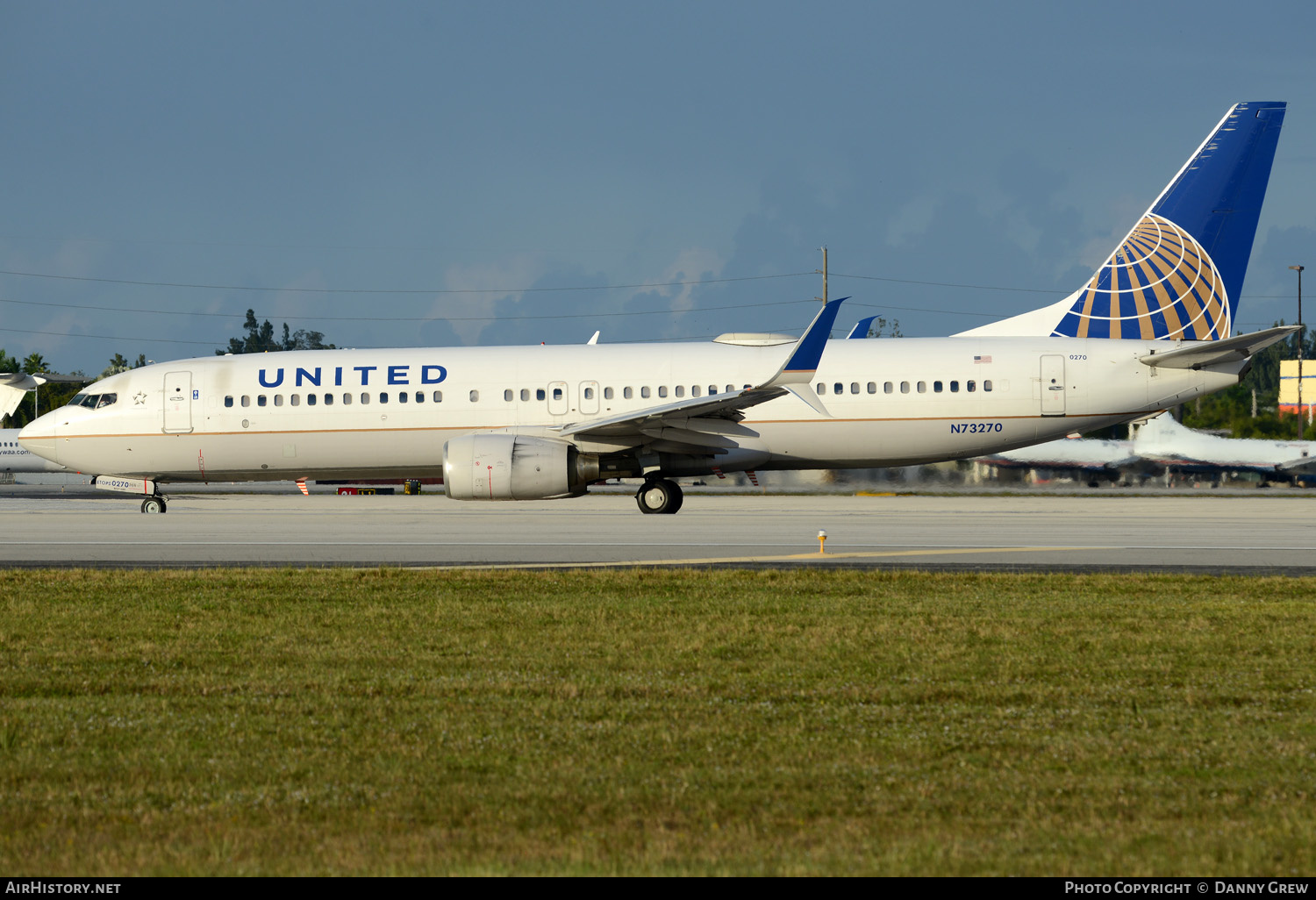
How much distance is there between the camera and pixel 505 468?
22.0m

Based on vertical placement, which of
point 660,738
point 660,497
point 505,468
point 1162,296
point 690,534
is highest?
point 1162,296

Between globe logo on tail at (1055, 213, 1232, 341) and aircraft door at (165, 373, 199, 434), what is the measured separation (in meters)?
20.2

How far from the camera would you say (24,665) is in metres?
8.24

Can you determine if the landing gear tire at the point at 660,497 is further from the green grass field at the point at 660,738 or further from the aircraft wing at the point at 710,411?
the green grass field at the point at 660,738

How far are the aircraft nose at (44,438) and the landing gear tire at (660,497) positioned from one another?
13.8 metres

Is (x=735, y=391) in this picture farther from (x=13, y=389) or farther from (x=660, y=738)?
(x=13, y=389)

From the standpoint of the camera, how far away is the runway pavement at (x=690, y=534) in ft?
53.1

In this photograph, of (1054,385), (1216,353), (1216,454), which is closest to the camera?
(1216,353)

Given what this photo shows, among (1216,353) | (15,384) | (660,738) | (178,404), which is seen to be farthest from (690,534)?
(15,384)

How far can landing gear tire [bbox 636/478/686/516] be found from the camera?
2495 centimetres

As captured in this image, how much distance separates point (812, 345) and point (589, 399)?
211 inches

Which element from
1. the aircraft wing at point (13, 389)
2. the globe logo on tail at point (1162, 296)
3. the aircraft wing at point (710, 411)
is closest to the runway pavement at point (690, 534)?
the aircraft wing at point (710, 411)

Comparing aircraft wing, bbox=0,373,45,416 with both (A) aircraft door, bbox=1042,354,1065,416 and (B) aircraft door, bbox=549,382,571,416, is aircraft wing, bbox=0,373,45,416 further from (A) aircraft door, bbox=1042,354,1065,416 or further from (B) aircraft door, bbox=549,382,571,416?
(A) aircraft door, bbox=1042,354,1065,416

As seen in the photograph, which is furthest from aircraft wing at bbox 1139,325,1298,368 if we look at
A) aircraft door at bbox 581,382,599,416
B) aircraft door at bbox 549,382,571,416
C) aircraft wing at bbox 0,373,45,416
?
aircraft wing at bbox 0,373,45,416
